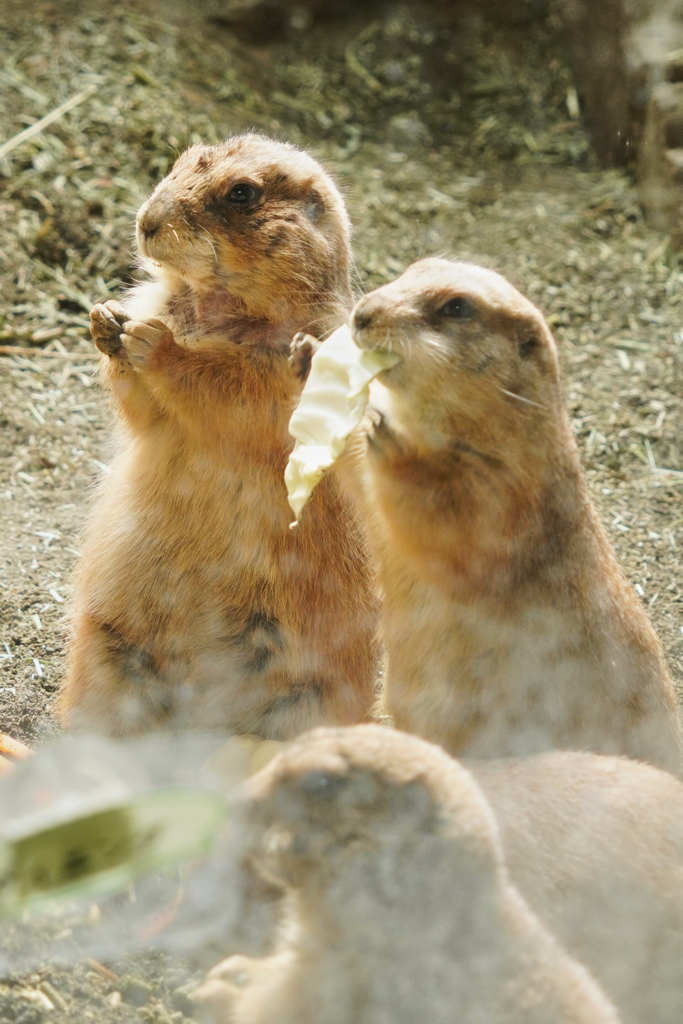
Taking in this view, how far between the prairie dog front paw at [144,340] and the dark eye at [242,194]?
440 millimetres

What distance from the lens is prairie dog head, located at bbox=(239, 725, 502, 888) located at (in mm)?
1898

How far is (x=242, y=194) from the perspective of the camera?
3463 millimetres

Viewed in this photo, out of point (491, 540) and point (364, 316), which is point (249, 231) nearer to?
point (364, 316)

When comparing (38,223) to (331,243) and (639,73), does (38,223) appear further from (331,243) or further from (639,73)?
(639,73)

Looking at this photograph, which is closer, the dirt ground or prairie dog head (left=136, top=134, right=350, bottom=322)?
prairie dog head (left=136, top=134, right=350, bottom=322)

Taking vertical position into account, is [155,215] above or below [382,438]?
above

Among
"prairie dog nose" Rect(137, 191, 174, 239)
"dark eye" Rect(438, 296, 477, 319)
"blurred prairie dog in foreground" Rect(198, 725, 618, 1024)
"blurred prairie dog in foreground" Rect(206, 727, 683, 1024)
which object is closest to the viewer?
"blurred prairie dog in foreground" Rect(198, 725, 618, 1024)

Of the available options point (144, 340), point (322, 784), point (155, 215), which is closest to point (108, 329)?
point (144, 340)

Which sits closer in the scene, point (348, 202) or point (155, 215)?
point (155, 215)

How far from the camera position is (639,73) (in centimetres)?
657

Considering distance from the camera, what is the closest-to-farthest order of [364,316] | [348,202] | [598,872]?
1. [598,872]
2. [364,316]
3. [348,202]

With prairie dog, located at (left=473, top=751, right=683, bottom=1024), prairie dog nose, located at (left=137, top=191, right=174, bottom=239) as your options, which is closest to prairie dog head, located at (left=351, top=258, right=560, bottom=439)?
prairie dog nose, located at (left=137, top=191, right=174, bottom=239)

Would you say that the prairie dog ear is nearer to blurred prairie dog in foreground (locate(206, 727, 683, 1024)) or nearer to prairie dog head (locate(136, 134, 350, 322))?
prairie dog head (locate(136, 134, 350, 322))

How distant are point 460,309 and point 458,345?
0.09 meters
